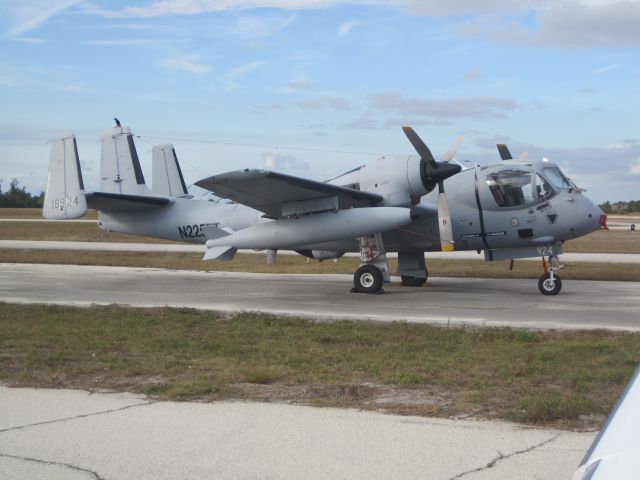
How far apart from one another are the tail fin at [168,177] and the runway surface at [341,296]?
2506mm

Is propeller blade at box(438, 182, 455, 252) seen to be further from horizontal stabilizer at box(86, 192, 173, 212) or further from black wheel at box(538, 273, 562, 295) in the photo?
horizontal stabilizer at box(86, 192, 173, 212)

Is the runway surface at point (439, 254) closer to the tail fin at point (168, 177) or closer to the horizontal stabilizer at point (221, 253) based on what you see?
the tail fin at point (168, 177)

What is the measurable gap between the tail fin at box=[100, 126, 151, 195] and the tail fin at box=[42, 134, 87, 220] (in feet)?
6.87

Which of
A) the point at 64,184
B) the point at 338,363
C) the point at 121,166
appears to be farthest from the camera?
the point at 121,166

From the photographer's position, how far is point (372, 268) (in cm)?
1800

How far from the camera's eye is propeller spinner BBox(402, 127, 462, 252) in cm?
1736

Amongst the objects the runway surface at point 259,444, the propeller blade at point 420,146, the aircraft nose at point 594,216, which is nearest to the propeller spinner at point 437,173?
the propeller blade at point 420,146

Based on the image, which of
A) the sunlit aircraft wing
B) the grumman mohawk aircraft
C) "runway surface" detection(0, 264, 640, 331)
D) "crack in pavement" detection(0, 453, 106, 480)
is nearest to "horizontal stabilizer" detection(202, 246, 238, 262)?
the grumman mohawk aircraft

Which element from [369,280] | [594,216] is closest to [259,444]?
[369,280]

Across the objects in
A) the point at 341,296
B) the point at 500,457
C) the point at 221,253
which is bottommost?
the point at 500,457

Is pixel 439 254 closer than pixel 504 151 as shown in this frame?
No

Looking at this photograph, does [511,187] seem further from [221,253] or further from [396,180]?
[221,253]

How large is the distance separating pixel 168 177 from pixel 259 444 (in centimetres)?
1781

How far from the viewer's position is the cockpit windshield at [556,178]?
56.7 ft
